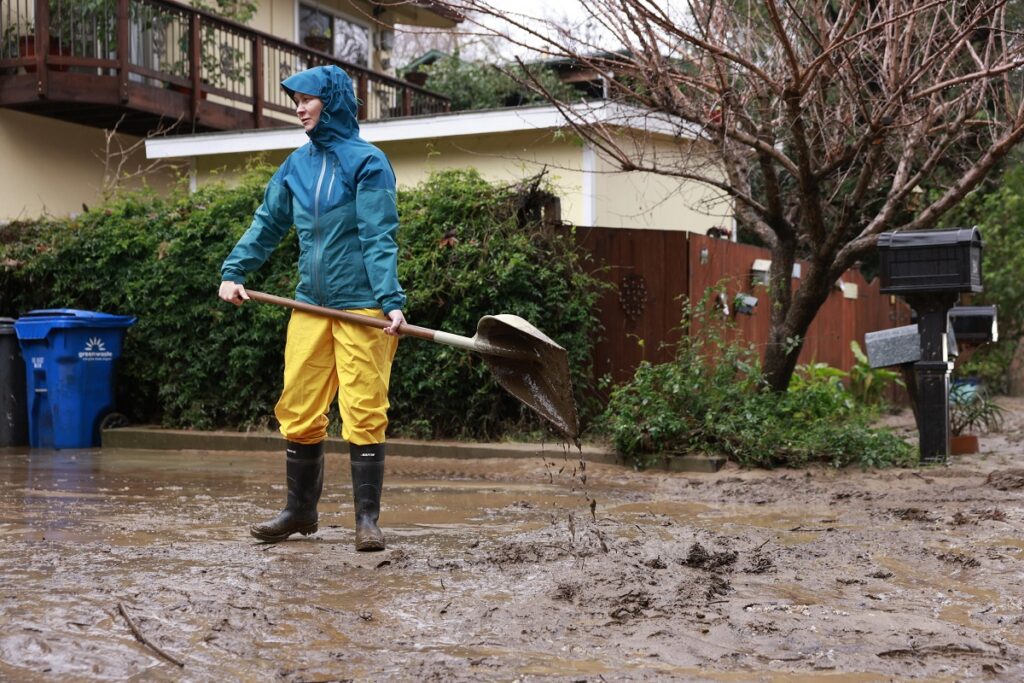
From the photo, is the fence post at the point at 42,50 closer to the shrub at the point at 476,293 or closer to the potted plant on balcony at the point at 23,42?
the potted plant on balcony at the point at 23,42

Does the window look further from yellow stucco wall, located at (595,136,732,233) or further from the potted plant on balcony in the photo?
yellow stucco wall, located at (595,136,732,233)

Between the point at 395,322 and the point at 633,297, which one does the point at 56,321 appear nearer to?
the point at 633,297

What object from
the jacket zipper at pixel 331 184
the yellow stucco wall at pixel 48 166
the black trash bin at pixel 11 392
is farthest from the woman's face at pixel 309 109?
the yellow stucco wall at pixel 48 166

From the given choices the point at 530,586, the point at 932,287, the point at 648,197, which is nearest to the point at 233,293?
the point at 530,586

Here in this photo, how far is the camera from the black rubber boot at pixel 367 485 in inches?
215

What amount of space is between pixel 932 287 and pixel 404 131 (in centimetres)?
772

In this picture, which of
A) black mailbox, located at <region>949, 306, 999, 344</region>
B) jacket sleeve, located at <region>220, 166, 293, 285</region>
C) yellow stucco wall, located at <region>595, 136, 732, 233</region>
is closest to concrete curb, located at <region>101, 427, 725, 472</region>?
black mailbox, located at <region>949, 306, 999, 344</region>

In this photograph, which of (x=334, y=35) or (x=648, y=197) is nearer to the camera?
(x=648, y=197)

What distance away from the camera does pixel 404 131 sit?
47.5 feet

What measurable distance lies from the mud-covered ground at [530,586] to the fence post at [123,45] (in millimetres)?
9286

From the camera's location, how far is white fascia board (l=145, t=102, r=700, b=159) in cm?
1314

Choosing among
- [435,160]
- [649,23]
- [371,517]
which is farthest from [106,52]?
[371,517]

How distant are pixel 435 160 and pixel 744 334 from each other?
15.1ft

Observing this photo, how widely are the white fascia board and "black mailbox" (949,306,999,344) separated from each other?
3.49 metres
